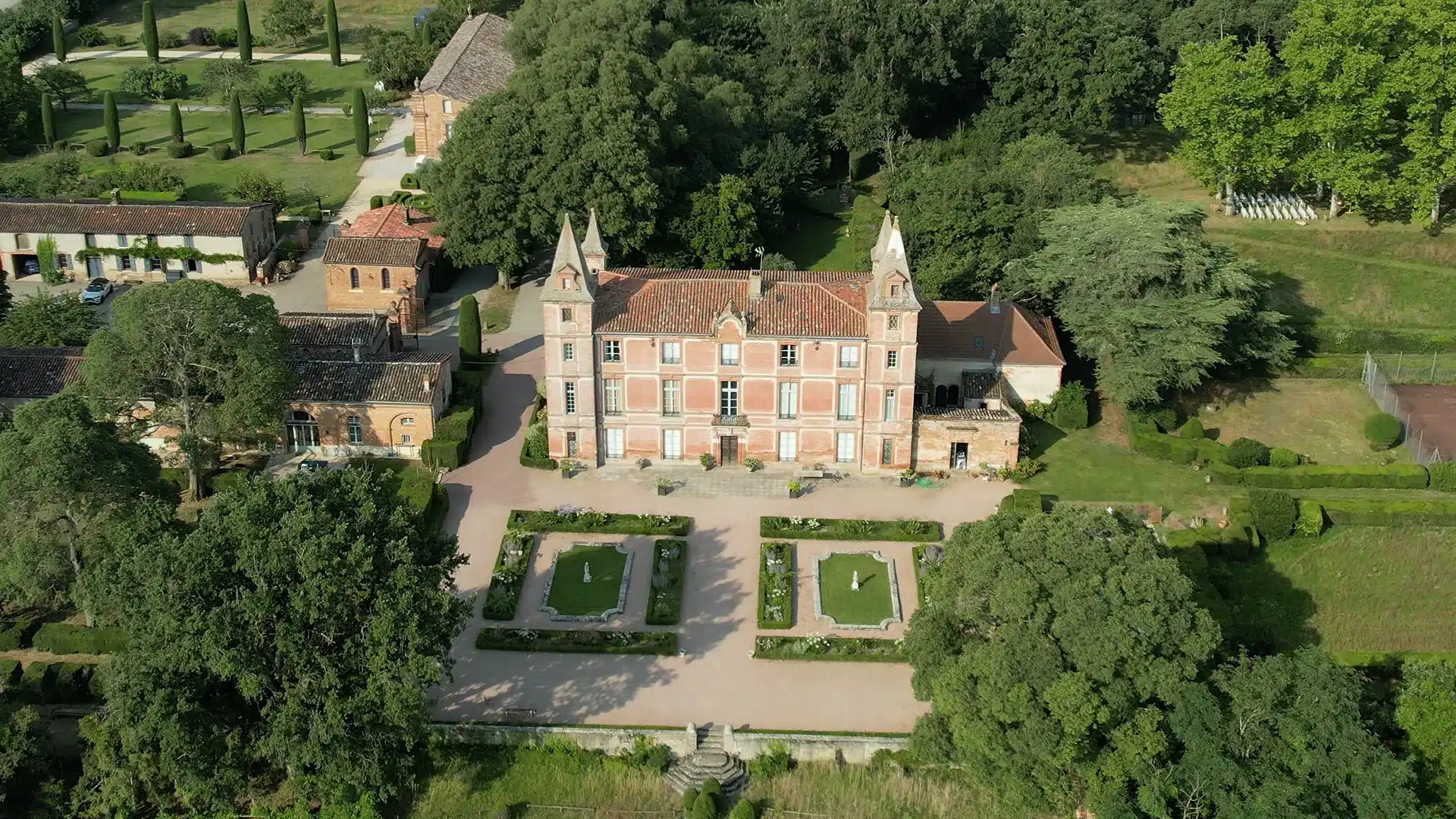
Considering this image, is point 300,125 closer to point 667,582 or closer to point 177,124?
point 177,124

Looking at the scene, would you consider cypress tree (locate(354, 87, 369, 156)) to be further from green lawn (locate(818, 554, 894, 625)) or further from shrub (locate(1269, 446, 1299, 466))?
shrub (locate(1269, 446, 1299, 466))

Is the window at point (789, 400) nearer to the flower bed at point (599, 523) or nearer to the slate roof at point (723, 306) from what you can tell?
the slate roof at point (723, 306)

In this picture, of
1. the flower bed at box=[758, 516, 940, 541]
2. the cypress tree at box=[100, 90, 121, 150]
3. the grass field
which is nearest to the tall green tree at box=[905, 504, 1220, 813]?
the grass field

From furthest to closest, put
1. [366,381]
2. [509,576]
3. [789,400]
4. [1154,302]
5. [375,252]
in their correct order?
A: [375,252] → [1154,302] → [366,381] → [789,400] → [509,576]

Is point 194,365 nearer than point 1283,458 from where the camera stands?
Yes

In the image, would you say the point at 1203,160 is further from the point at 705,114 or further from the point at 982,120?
the point at 705,114

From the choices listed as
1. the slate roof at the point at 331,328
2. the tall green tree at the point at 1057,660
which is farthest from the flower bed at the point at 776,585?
the slate roof at the point at 331,328

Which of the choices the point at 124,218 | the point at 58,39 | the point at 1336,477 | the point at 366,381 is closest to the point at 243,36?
the point at 58,39
